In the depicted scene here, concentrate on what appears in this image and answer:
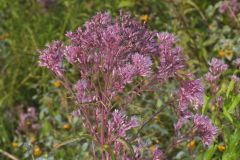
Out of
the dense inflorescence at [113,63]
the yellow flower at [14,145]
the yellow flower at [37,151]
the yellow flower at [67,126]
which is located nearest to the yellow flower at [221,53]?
the yellow flower at [67,126]

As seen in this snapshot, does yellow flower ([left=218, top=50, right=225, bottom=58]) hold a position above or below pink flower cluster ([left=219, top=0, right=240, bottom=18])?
below

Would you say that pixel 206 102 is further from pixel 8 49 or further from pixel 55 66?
pixel 8 49

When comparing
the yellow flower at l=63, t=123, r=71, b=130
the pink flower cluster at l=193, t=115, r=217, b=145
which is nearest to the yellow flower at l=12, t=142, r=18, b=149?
the yellow flower at l=63, t=123, r=71, b=130

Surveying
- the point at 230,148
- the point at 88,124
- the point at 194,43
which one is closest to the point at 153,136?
the point at 194,43

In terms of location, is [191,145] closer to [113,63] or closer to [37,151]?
[37,151]

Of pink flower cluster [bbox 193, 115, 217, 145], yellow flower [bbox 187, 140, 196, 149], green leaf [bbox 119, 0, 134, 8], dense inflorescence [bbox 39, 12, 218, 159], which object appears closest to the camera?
dense inflorescence [bbox 39, 12, 218, 159]

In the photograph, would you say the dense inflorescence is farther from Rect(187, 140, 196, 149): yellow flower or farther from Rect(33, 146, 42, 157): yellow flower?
Rect(33, 146, 42, 157): yellow flower

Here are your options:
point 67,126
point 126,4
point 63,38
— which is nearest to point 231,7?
point 126,4

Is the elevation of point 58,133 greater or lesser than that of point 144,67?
greater
